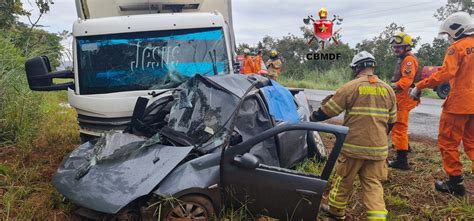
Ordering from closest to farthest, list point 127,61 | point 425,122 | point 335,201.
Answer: point 335,201
point 127,61
point 425,122

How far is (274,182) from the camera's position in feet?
9.86

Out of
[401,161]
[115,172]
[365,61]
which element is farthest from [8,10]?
[401,161]

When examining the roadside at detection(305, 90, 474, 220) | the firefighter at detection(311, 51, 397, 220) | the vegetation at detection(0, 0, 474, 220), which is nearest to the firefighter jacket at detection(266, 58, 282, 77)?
the vegetation at detection(0, 0, 474, 220)

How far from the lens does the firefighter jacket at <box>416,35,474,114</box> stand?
3797 mm

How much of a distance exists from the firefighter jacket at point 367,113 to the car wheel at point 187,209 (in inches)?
54.0

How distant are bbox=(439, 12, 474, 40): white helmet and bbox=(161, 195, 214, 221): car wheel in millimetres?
3152

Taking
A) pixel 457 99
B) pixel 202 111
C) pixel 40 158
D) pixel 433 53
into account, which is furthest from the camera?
pixel 433 53

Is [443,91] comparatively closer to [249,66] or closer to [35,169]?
[249,66]

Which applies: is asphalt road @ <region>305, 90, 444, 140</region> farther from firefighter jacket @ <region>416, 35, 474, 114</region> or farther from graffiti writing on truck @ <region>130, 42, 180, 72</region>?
graffiti writing on truck @ <region>130, 42, 180, 72</region>

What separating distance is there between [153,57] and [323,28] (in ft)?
45.0

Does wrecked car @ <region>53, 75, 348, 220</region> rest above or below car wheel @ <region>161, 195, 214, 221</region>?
above

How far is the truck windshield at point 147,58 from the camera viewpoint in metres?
4.55

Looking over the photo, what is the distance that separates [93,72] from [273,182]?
2.78m

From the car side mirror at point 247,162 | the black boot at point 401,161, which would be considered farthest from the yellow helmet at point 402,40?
the car side mirror at point 247,162
